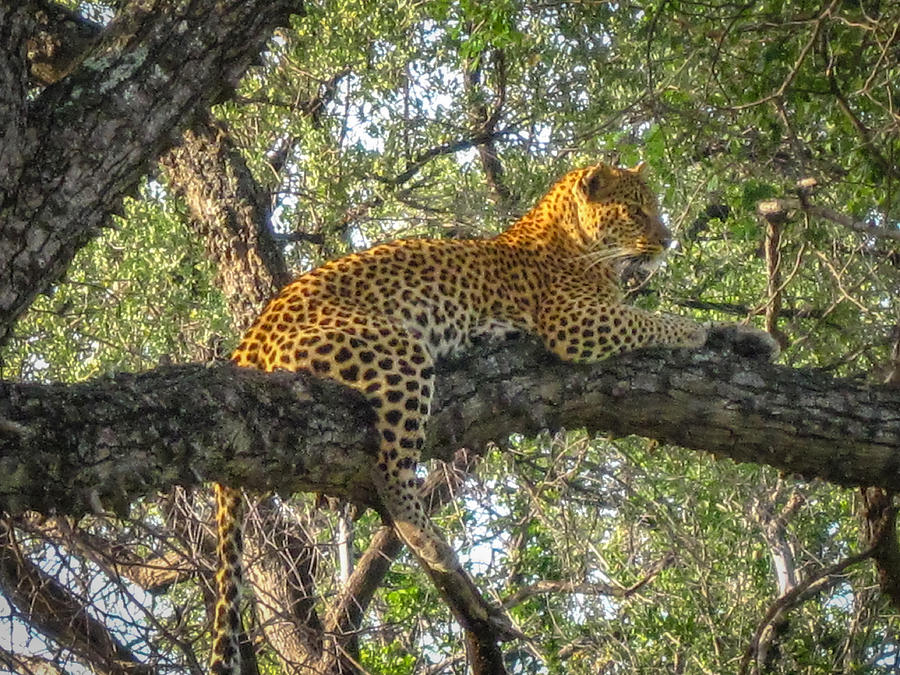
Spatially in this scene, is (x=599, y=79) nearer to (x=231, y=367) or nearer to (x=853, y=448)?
(x=853, y=448)

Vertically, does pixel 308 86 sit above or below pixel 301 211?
above

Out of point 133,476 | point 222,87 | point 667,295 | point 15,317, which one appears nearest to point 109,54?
point 222,87

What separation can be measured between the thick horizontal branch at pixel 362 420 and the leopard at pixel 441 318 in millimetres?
165

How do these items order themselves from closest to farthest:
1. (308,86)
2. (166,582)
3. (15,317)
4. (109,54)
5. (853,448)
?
(15,317), (109,54), (853,448), (166,582), (308,86)

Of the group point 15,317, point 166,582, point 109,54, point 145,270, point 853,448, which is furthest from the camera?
point 145,270

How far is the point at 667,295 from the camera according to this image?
28.9 feet

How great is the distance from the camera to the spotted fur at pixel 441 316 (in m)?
5.14

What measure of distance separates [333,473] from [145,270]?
3.99m

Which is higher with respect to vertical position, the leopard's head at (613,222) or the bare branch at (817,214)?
the leopard's head at (613,222)

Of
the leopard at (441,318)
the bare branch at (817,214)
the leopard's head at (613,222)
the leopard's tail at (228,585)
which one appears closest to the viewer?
the leopard's tail at (228,585)

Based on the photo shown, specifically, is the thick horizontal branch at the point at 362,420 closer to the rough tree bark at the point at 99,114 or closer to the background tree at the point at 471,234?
the background tree at the point at 471,234

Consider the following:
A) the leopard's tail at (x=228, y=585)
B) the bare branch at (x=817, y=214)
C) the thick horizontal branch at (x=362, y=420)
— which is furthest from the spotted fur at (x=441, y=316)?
the bare branch at (x=817, y=214)

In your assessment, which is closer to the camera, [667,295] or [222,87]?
[222,87]

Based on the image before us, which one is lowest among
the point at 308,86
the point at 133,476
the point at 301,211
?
the point at 133,476
